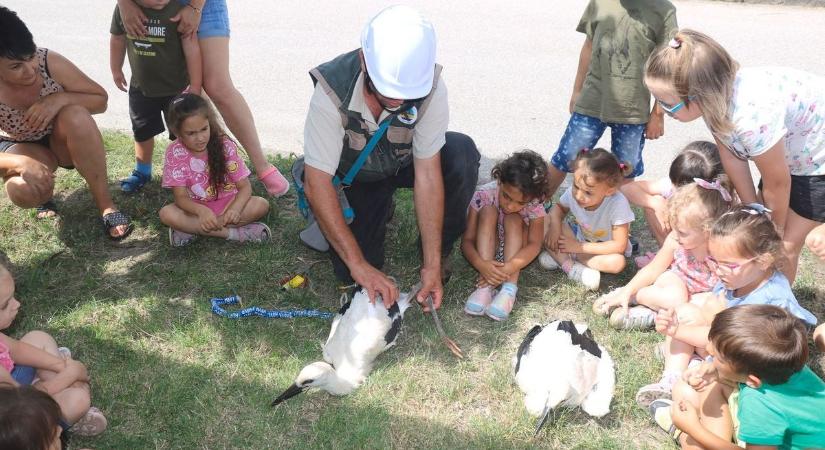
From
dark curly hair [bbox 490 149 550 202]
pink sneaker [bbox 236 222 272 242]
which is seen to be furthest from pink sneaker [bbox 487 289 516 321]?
pink sneaker [bbox 236 222 272 242]

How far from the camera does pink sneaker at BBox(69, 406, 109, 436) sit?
246cm

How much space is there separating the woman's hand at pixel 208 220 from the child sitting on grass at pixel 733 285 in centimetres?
210

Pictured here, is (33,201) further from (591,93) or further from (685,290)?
(685,290)

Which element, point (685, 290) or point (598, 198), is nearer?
point (685, 290)

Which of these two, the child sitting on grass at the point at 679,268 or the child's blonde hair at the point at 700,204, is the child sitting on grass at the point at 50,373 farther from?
the child's blonde hair at the point at 700,204

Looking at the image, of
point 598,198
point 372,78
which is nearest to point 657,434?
point 598,198

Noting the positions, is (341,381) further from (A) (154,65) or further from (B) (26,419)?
(A) (154,65)

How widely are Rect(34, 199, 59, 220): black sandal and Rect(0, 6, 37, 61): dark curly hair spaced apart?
91 centimetres

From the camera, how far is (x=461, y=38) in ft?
22.1

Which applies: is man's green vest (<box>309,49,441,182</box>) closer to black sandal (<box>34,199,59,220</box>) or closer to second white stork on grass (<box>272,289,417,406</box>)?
second white stork on grass (<box>272,289,417,406</box>)

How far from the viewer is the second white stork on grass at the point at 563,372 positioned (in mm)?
2506

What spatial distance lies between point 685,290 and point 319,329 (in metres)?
1.59

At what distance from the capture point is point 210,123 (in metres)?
3.40

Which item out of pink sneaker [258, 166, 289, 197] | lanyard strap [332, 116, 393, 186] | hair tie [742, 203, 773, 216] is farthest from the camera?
pink sneaker [258, 166, 289, 197]
